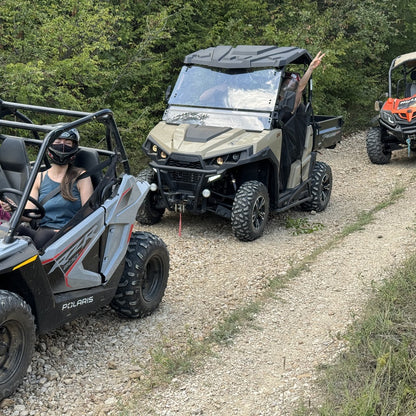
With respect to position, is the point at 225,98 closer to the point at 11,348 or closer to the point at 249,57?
the point at 249,57

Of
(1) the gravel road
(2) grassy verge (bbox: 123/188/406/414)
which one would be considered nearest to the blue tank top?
(1) the gravel road

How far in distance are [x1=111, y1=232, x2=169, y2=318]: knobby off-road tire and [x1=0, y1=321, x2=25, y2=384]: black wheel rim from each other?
1320 mm

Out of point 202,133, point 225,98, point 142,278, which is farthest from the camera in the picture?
point 225,98

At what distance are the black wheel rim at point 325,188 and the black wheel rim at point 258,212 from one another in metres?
1.71

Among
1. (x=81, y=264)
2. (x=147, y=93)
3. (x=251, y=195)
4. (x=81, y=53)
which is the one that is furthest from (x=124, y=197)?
(x=147, y=93)

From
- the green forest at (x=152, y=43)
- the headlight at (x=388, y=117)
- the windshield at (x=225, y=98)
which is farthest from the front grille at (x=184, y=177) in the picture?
the headlight at (x=388, y=117)

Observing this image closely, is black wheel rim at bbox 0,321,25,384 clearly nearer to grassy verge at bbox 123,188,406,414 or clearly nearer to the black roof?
grassy verge at bbox 123,188,406,414

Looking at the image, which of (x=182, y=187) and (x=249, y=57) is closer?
(x=182, y=187)

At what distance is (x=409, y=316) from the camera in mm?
4930

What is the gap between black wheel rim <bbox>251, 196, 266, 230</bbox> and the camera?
8.16m

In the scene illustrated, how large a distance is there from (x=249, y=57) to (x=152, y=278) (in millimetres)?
4115

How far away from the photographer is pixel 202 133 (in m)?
8.36

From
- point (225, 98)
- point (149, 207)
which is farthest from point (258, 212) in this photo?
point (225, 98)

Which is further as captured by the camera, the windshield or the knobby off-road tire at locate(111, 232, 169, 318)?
the windshield
